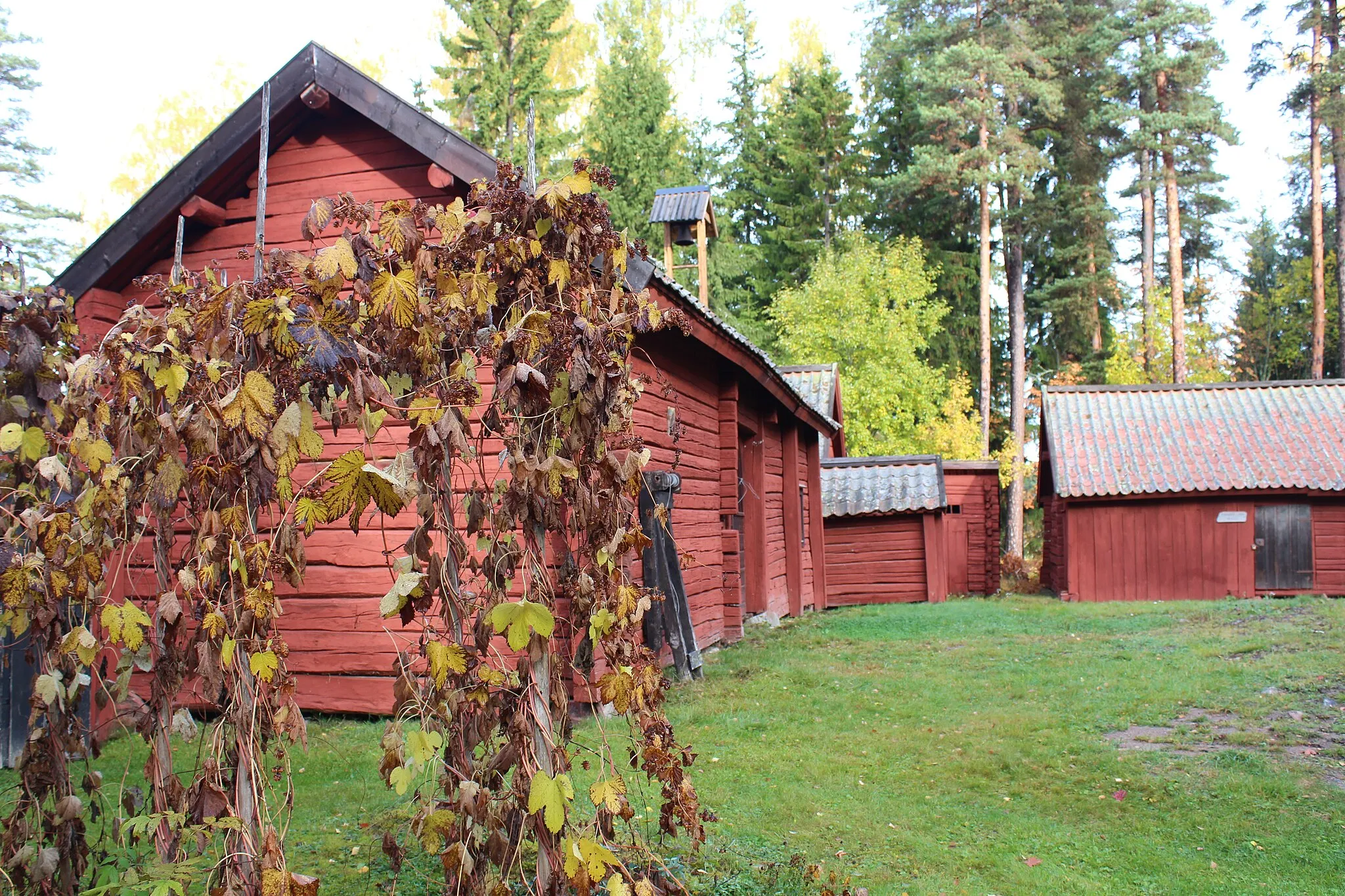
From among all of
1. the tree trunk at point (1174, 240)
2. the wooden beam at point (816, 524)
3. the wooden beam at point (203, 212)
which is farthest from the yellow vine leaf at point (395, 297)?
the tree trunk at point (1174, 240)

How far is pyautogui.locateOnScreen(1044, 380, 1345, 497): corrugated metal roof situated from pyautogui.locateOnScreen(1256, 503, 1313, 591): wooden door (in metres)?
0.71

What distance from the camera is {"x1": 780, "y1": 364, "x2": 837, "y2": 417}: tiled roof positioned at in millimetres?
19906

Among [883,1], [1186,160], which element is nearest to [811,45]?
[883,1]

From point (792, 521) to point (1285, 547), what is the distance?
376 inches

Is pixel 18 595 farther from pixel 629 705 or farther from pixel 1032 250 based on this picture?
pixel 1032 250

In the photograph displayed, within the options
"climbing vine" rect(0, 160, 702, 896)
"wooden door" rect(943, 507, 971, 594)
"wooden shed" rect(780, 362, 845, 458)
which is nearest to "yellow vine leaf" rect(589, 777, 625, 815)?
"climbing vine" rect(0, 160, 702, 896)

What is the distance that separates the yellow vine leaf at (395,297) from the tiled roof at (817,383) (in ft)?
56.8

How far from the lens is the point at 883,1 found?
119 ft

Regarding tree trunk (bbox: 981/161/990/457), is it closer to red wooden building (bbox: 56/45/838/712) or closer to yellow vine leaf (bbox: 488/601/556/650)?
red wooden building (bbox: 56/45/838/712)

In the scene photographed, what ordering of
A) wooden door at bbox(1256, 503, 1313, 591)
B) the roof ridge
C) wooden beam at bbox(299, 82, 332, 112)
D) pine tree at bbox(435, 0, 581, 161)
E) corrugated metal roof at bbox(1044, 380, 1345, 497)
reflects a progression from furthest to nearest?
pine tree at bbox(435, 0, 581, 161)
the roof ridge
corrugated metal roof at bbox(1044, 380, 1345, 497)
wooden door at bbox(1256, 503, 1313, 591)
wooden beam at bbox(299, 82, 332, 112)

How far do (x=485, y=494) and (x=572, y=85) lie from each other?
31465mm

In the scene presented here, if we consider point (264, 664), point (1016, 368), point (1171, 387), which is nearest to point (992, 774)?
point (264, 664)

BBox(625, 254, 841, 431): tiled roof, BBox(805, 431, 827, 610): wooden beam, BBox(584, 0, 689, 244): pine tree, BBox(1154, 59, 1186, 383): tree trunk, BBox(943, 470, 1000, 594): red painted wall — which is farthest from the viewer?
BBox(584, 0, 689, 244): pine tree

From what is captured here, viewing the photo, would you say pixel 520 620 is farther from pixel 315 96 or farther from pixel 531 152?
pixel 315 96
